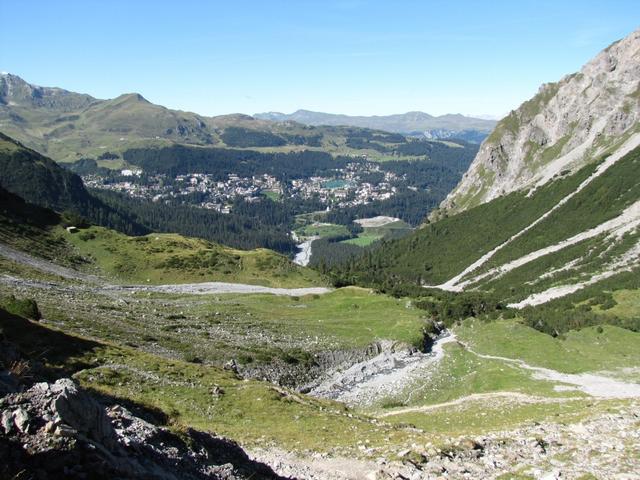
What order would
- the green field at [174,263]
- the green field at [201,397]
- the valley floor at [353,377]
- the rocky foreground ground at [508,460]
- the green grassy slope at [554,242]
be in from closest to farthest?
the rocky foreground ground at [508,460], the valley floor at [353,377], the green field at [201,397], the green field at [174,263], the green grassy slope at [554,242]

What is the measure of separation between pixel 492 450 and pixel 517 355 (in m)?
43.3

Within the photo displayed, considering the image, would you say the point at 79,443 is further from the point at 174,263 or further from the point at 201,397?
the point at 174,263

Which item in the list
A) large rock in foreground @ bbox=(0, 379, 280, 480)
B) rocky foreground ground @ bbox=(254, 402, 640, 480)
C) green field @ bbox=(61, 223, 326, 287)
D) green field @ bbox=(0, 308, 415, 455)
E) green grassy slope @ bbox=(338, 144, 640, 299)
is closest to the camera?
large rock in foreground @ bbox=(0, 379, 280, 480)

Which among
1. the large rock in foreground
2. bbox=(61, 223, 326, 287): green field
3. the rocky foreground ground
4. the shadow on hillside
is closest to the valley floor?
the rocky foreground ground

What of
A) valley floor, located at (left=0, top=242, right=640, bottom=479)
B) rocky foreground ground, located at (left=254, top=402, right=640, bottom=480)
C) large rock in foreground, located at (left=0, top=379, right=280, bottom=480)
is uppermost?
large rock in foreground, located at (left=0, top=379, right=280, bottom=480)

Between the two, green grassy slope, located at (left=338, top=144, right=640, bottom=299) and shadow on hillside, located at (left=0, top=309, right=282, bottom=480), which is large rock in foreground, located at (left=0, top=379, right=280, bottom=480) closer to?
shadow on hillside, located at (left=0, top=309, right=282, bottom=480)

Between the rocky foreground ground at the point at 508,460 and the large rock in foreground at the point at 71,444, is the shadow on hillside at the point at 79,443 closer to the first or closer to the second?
the large rock in foreground at the point at 71,444

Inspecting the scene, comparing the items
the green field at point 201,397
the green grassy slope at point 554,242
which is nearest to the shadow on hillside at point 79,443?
the green field at point 201,397

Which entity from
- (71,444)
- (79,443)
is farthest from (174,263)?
(71,444)

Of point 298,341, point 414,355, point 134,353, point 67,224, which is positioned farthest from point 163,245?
point 134,353

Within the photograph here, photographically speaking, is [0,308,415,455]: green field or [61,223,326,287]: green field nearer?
[0,308,415,455]: green field

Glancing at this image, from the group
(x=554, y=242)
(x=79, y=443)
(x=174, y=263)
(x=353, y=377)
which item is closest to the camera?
(x=79, y=443)

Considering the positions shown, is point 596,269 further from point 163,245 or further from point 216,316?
point 163,245

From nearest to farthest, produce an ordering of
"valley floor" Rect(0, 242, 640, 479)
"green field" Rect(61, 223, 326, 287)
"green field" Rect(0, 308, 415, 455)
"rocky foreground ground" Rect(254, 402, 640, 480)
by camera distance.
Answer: "rocky foreground ground" Rect(254, 402, 640, 480), "valley floor" Rect(0, 242, 640, 479), "green field" Rect(0, 308, 415, 455), "green field" Rect(61, 223, 326, 287)
